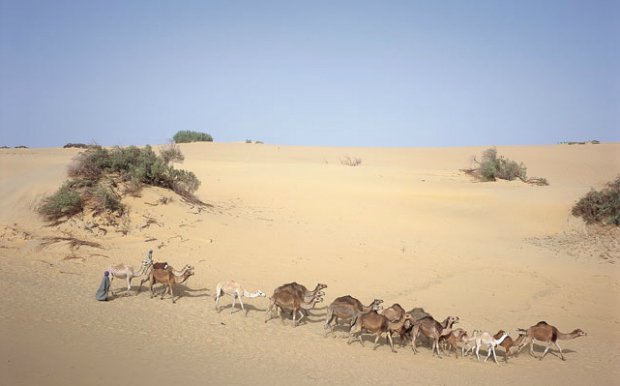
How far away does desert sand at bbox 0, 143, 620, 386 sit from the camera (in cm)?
720

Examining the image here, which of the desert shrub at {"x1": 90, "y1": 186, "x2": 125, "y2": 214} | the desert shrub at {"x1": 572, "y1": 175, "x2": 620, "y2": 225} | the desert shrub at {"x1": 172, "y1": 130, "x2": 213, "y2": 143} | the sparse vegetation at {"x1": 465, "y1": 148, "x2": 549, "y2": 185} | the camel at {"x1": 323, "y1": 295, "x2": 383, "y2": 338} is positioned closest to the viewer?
the camel at {"x1": 323, "y1": 295, "x2": 383, "y2": 338}

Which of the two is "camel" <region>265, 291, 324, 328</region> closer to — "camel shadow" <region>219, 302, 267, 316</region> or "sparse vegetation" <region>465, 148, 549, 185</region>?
"camel shadow" <region>219, 302, 267, 316</region>

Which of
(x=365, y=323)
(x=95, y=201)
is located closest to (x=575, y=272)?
(x=365, y=323)

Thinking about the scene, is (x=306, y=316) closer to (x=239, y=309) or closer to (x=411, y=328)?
(x=239, y=309)

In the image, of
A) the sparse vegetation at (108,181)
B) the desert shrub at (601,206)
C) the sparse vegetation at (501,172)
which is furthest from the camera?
the sparse vegetation at (501,172)

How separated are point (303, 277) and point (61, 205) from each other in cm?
828

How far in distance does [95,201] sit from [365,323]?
10995mm

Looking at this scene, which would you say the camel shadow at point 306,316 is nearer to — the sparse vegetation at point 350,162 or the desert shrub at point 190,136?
the sparse vegetation at point 350,162

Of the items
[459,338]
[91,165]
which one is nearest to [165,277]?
[459,338]

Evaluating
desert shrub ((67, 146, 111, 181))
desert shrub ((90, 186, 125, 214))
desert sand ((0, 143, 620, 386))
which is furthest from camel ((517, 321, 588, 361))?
desert shrub ((67, 146, 111, 181))

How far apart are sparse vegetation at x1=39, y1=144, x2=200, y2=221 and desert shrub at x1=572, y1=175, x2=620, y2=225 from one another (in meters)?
16.3

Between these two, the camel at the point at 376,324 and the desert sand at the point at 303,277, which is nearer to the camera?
the desert sand at the point at 303,277

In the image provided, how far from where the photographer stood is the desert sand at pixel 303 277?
A: 7.20 m


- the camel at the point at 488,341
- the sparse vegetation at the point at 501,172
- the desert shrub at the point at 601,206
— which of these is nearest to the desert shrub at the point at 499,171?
the sparse vegetation at the point at 501,172
